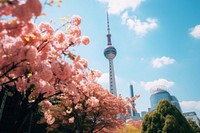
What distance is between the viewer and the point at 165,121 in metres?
14.6

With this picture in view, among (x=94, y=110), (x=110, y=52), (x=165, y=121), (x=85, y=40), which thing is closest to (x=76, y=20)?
(x=85, y=40)

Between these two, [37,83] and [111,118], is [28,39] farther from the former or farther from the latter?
[111,118]

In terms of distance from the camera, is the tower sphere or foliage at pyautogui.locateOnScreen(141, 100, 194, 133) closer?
foliage at pyautogui.locateOnScreen(141, 100, 194, 133)

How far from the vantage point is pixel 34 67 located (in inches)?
198

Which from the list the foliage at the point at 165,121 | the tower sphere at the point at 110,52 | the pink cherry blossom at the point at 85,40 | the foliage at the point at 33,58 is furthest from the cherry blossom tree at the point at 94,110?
the tower sphere at the point at 110,52

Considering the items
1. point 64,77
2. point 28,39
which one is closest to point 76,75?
point 64,77

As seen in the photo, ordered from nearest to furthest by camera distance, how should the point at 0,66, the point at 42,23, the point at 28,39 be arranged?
the point at 28,39
the point at 0,66
the point at 42,23

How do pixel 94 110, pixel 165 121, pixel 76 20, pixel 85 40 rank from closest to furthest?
pixel 76 20 < pixel 85 40 < pixel 94 110 < pixel 165 121

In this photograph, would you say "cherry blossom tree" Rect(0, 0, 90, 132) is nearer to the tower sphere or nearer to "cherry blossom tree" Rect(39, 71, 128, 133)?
"cherry blossom tree" Rect(39, 71, 128, 133)

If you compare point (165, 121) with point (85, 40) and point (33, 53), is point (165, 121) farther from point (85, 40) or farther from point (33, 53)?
point (33, 53)

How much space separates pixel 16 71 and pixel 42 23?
1.73 meters

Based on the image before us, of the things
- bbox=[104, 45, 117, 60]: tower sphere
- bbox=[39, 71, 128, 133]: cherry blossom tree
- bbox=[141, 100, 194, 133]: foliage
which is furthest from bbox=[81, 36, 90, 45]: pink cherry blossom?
bbox=[104, 45, 117, 60]: tower sphere

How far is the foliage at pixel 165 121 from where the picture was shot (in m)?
14.2

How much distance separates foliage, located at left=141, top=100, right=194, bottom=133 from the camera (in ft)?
46.5
